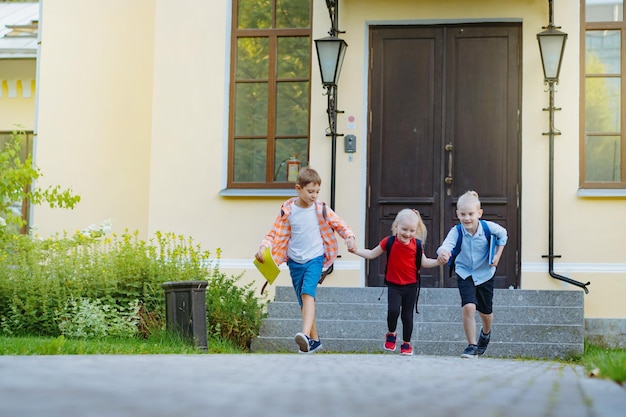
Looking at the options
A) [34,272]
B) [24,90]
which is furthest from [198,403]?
[24,90]

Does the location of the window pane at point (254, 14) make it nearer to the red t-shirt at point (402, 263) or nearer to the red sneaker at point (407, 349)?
the red t-shirt at point (402, 263)

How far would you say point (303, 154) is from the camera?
12812mm

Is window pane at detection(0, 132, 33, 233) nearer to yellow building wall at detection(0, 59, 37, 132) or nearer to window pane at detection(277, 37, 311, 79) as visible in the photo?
yellow building wall at detection(0, 59, 37, 132)

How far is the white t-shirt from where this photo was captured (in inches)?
374

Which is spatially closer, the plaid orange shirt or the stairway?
the plaid orange shirt

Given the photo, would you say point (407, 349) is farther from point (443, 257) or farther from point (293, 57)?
point (293, 57)

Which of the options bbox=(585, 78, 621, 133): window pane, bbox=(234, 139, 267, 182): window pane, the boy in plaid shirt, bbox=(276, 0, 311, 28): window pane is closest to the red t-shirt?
the boy in plaid shirt

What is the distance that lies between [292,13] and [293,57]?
1.77 feet

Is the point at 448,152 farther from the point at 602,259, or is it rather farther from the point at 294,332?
the point at 294,332

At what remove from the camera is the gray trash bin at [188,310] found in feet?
31.2

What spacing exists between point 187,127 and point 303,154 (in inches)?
58.2

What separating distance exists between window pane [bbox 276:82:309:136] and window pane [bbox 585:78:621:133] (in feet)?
10.7

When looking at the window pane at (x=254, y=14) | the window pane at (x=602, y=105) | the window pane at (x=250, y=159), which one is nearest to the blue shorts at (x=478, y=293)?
the window pane at (x=602, y=105)

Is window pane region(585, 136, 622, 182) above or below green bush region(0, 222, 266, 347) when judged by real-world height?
above
